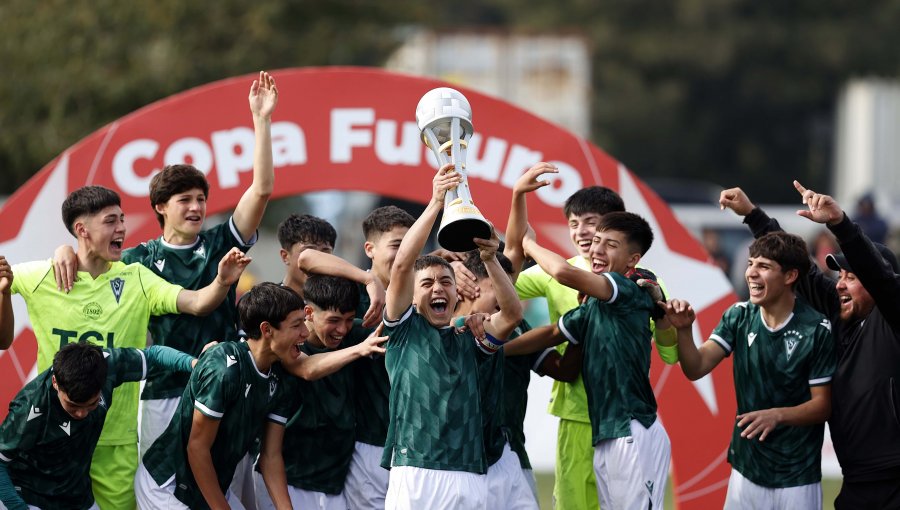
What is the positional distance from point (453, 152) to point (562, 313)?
A: 4.99 ft

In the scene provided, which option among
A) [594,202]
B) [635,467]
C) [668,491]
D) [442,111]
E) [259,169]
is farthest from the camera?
[668,491]

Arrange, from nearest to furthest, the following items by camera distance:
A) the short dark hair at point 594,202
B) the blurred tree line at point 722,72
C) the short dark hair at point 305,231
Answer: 1. the short dark hair at point 305,231
2. the short dark hair at point 594,202
3. the blurred tree line at point 722,72

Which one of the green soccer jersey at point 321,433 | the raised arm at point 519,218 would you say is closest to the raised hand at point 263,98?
the green soccer jersey at point 321,433

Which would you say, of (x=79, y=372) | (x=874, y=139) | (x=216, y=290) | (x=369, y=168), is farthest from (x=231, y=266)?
(x=874, y=139)

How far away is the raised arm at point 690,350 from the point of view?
6598 mm

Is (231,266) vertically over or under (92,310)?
over

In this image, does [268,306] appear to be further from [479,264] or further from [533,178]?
[533,178]

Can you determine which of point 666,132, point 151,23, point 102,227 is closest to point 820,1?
point 666,132

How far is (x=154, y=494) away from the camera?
21.6 feet

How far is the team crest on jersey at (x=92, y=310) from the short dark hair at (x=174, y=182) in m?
0.69

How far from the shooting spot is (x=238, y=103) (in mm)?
8719

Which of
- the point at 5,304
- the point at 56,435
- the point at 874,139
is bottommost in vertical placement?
the point at 56,435

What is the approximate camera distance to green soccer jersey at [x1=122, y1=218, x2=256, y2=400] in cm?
706

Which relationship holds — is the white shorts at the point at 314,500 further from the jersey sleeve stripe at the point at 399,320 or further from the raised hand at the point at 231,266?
the jersey sleeve stripe at the point at 399,320
